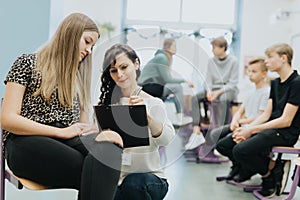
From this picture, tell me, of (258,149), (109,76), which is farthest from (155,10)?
(109,76)

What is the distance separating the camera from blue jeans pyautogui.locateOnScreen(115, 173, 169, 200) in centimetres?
130

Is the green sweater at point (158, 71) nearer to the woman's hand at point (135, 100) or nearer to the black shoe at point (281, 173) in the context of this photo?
the woman's hand at point (135, 100)

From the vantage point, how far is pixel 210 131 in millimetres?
1912

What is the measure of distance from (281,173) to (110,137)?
62.8 inches

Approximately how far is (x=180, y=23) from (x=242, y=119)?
347 cm

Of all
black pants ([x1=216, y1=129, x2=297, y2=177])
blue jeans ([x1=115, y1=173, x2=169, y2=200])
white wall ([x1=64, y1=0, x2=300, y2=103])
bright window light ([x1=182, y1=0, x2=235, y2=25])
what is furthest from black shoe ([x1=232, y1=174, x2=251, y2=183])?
bright window light ([x1=182, y1=0, x2=235, y2=25])

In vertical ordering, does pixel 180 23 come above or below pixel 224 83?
above

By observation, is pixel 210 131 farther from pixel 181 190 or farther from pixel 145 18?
pixel 145 18

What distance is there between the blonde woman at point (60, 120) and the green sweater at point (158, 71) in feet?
0.70

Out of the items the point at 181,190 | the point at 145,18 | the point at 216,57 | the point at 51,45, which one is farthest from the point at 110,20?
the point at 51,45

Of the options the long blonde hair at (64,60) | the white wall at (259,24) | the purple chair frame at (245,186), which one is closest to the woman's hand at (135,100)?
the long blonde hair at (64,60)

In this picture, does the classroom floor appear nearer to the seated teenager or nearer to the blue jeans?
the blue jeans

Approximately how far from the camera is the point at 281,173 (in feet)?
7.84

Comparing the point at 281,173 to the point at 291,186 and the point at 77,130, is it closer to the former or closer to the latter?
the point at 291,186
